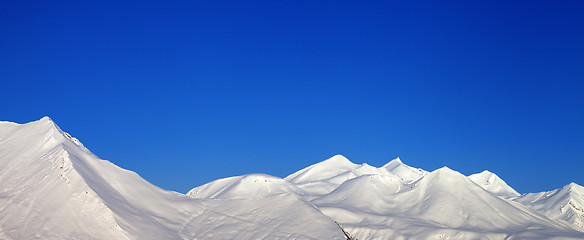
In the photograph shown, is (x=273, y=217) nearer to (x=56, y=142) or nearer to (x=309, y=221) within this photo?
(x=309, y=221)

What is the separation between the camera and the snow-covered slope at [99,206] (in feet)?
335

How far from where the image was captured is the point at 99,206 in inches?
4277

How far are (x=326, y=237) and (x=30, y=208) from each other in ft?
179

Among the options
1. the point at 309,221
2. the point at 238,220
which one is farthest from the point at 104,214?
the point at 309,221

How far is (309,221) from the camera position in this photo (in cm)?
12212

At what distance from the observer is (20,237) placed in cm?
9350

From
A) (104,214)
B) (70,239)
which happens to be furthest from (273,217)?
(70,239)

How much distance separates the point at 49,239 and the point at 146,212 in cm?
2820

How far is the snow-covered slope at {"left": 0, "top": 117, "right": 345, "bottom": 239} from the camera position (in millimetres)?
102250

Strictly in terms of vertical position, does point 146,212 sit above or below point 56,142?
A: below

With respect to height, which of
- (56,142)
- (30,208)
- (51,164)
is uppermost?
(56,142)

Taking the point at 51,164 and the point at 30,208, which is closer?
the point at 30,208

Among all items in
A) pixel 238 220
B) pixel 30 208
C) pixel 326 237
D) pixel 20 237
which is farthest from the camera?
pixel 238 220

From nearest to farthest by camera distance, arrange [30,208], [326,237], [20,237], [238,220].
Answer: [20,237], [30,208], [326,237], [238,220]
